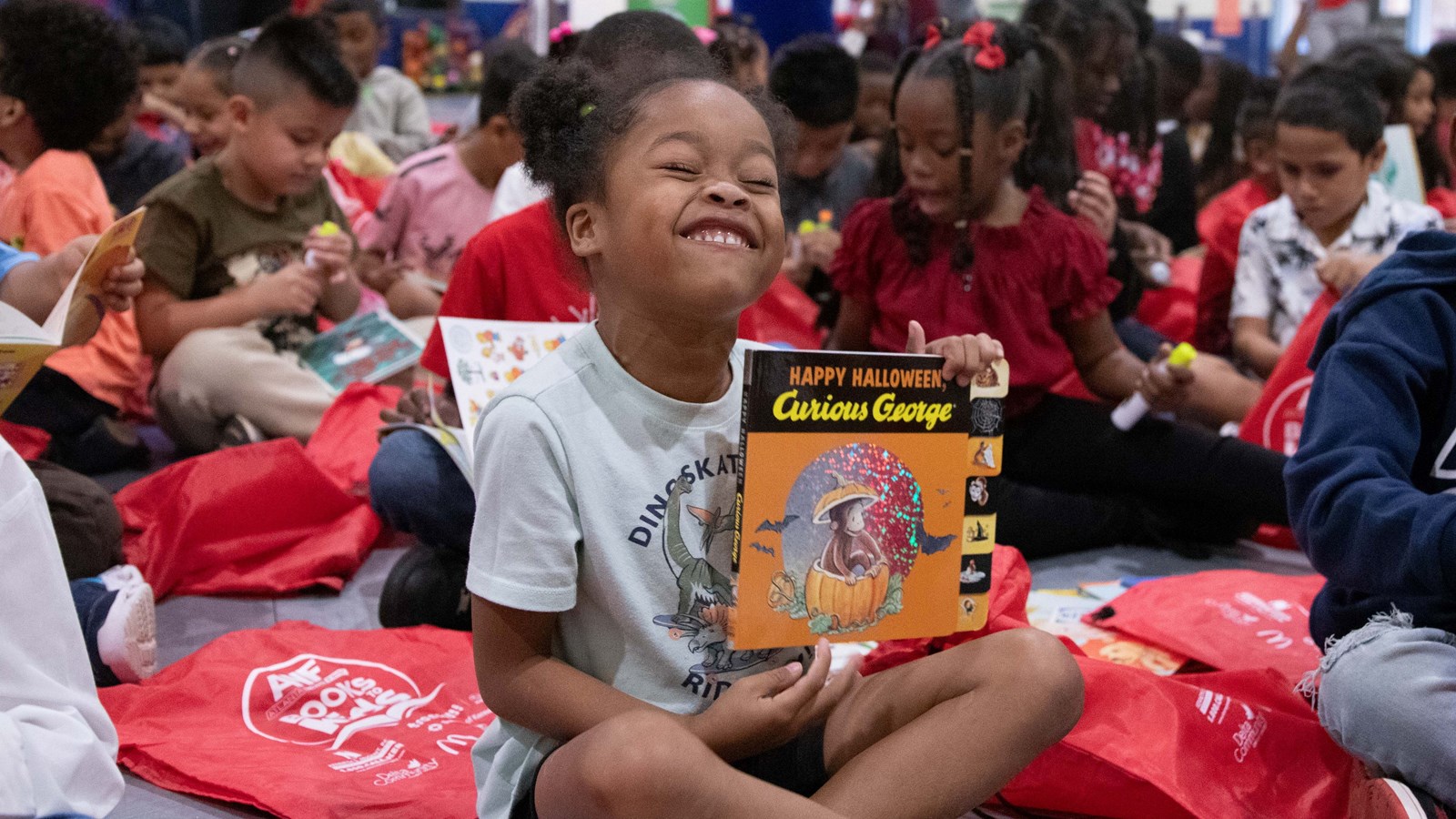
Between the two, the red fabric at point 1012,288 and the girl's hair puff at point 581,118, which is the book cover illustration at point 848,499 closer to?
the girl's hair puff at point 581,118

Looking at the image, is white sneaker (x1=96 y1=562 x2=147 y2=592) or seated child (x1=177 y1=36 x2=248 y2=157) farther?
seated child (x1=177 y1=36 x2=248 y2=157)

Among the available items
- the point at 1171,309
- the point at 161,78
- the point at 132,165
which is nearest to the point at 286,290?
the point at 132,165

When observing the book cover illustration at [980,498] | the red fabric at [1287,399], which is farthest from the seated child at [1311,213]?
the book cover illustration at [980,498]

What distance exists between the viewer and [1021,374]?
7.77ft

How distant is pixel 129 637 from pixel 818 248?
170cm

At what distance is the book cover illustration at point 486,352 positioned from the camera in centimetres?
180

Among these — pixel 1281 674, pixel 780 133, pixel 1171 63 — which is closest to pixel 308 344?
pixel 780 133

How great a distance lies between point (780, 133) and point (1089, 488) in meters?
1.37

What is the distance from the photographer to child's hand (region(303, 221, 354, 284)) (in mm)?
2643

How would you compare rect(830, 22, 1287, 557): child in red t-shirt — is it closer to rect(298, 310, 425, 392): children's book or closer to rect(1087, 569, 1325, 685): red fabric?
rect(1087, 569, 1325, 685): red fabric

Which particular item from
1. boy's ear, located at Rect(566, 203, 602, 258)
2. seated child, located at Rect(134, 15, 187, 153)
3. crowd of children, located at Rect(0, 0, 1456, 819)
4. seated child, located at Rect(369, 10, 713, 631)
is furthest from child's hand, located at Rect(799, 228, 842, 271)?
seated child, located at Rect(134, 15, 187, 153)

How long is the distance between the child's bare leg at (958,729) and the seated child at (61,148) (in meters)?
1.75

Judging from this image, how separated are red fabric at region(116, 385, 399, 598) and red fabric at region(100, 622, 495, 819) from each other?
1.12ft

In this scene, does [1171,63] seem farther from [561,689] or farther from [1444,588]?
[561,689]
